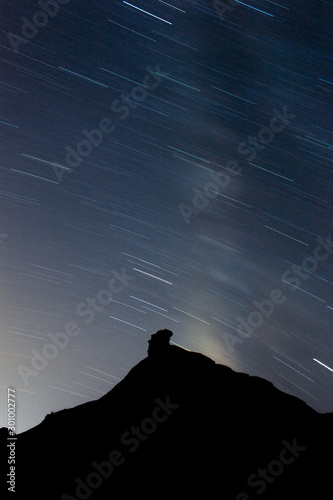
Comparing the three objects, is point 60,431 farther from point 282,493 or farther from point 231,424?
point 282,493

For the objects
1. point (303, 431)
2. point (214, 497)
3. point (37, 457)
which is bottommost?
point (214, 497)

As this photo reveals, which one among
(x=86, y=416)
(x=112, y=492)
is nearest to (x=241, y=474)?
(x=112, y=492)

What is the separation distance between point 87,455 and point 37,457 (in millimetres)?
3260

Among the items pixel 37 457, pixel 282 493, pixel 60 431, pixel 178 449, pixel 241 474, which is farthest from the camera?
pixel 60 431

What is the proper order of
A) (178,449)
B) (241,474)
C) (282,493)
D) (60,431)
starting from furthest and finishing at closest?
1. (60,431)
2. (178,449)
3. (241,474)
4. (282,493)

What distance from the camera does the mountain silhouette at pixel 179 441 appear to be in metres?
17.7

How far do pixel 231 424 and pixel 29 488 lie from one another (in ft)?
38.9

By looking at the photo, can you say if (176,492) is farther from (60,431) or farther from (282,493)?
(60,431)

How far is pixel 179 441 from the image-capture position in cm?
1989

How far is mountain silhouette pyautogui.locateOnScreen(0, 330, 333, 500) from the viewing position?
696 inches

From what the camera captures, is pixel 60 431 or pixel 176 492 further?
pixel 60 431

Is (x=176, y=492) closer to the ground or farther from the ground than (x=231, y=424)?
closer to the ground

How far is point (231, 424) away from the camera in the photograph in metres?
20.6

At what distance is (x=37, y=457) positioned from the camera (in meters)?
20.9
